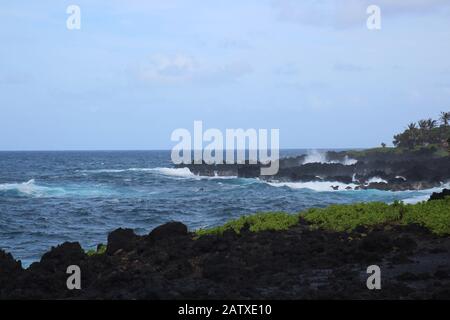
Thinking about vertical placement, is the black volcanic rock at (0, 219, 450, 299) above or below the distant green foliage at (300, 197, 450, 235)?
below

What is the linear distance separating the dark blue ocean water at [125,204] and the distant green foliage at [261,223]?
29.9 feet

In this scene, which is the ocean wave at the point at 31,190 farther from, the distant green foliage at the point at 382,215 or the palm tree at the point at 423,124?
the palm tree at the point at 423,124

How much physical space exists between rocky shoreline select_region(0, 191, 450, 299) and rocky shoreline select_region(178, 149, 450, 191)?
4346 cm

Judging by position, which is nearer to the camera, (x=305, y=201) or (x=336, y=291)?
(x=336, y=291)

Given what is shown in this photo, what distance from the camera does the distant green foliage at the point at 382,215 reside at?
16589 millimetres

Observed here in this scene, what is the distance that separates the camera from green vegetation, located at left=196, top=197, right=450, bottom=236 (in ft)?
55.7

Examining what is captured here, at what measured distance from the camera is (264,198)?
5038 centimetres

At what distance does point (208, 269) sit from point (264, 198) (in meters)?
37.8

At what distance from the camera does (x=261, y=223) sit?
17.9m

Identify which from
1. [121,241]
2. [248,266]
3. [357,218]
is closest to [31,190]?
[121,241]

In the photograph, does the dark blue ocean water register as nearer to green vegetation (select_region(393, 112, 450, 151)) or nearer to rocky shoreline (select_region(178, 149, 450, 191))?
rocky shoreline (select_region(178, 149, 450, 191))

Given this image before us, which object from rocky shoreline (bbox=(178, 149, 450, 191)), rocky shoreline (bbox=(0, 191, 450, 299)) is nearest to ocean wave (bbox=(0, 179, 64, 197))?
rocky shoreline (bbox=(178, 149, 450, 191))
